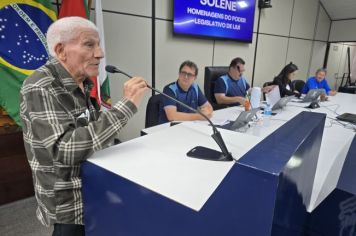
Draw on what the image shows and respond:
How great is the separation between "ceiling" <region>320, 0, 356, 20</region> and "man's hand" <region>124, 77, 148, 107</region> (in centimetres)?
661

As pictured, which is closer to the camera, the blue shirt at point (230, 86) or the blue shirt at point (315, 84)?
the blue shirt at point (230, 86)

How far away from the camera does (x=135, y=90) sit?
0.75 m

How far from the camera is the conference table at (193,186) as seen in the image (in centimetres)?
46

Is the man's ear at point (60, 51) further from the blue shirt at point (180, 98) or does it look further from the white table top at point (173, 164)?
the blue shirt at point (180, 98)

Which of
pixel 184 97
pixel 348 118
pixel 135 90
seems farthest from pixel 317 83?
pixel 135 90

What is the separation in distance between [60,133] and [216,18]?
11.0 ft

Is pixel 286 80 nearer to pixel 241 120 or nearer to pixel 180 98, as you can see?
pixel 180 98

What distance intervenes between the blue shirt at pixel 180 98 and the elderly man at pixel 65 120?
1038 mm

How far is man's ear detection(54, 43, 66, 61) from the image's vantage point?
2.63 feet

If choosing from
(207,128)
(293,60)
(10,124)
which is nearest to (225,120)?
(207,128)

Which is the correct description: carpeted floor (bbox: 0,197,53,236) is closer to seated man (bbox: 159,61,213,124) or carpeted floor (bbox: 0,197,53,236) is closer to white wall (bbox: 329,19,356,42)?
seated man (bbox: 159,61,213,124)

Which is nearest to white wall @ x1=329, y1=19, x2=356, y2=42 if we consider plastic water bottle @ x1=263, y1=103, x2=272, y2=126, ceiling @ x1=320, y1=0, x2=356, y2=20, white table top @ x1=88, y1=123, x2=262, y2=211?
ceiling @ x1=320, y1=0, x2=356, y2=20

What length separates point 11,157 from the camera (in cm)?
→ 193

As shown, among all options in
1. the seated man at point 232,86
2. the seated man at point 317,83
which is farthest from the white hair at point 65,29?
the seated man at point 317,83
